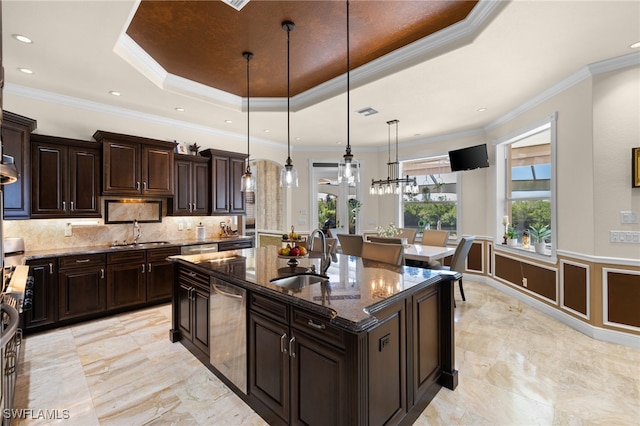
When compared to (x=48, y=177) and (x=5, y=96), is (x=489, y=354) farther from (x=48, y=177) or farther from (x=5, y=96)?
(x=5, y=96)

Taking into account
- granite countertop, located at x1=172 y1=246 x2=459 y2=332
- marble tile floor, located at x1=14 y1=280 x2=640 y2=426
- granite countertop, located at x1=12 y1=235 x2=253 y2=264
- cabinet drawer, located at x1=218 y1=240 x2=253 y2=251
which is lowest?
marble tile floor, located at x1=14 y1=280 x2=640 y2=426

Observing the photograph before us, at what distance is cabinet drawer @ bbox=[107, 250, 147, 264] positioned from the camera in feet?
12.6

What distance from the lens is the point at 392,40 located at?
9.72 feet

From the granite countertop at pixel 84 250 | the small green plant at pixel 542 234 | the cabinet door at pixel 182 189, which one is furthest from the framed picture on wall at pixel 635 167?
the cabinet door at pixel 182 189

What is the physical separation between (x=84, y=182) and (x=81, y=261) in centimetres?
103

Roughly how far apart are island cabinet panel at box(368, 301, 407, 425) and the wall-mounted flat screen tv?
443 centimetres

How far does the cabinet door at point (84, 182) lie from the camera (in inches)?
148

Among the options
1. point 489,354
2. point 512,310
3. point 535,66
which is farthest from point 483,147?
point 489,354

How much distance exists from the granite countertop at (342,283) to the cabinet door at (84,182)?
1.89 meters

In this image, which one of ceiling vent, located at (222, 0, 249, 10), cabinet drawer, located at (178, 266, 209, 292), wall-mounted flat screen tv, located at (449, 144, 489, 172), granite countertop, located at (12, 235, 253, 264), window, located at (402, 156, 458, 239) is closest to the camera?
ceiling vent, located at (222, 0, 249, 10)

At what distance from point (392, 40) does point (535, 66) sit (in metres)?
1.60

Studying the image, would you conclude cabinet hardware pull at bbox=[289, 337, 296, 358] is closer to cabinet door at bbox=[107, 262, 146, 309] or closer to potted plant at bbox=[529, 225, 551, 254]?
cabinet door at bbox=[107, 262, 146, 309]

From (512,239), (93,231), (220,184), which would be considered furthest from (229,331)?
(512,239)

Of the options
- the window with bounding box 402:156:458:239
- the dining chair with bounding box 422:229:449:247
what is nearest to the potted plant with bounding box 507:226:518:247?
the dining chair with bounding box 422:229:449:247
